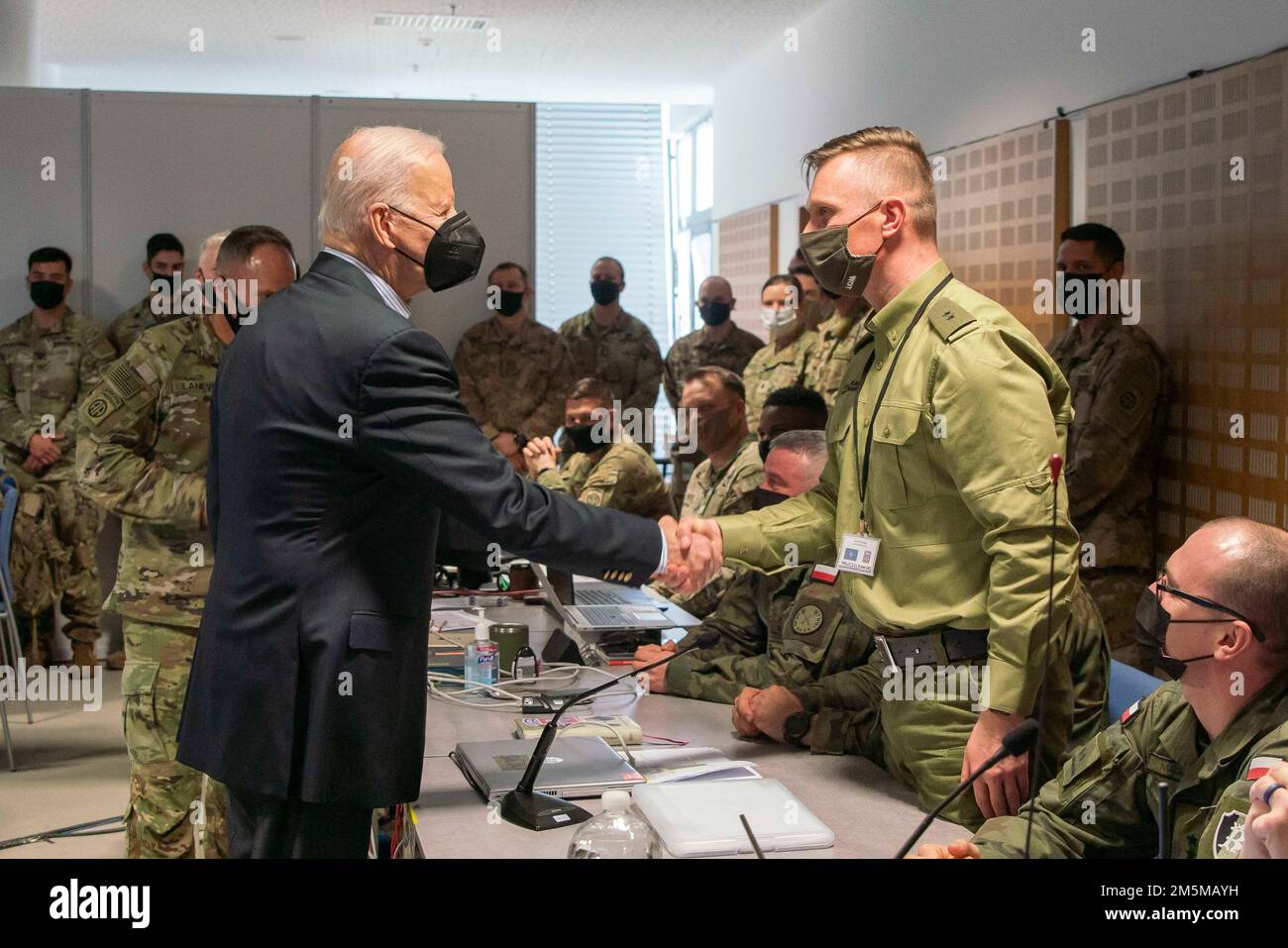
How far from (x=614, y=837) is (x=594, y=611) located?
1977 mm

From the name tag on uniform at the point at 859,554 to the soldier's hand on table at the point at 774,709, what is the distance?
1.39 feet

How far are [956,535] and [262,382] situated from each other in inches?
43.1

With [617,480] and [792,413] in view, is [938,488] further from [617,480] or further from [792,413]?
[617,480]

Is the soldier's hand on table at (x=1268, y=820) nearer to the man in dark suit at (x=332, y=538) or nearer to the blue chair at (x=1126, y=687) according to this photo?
the blue chair at (x=1126, y=687)

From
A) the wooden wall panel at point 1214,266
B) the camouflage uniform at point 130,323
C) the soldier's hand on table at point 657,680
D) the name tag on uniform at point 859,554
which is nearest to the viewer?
the name tag on uniform at point 859,554

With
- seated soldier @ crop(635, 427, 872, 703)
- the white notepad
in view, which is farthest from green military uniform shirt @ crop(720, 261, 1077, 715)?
seated soldier @ crop(635, 427, 872, 703)

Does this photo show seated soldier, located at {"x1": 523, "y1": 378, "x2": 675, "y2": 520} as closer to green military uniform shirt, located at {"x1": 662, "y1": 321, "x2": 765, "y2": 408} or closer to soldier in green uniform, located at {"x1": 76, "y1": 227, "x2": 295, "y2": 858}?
soldier in green uniform, located at {"x1": 76, "y1": 227, "x2": 295, "y2": 858}

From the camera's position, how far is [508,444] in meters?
6.12

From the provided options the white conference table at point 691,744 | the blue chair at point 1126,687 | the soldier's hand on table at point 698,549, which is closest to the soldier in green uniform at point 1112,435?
the blue chair at point 1126,687

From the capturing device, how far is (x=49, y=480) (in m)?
6.29

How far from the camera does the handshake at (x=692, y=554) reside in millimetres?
2283

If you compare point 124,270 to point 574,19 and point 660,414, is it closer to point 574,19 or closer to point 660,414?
point 574,19

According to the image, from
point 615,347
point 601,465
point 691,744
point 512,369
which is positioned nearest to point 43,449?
point 512,369
